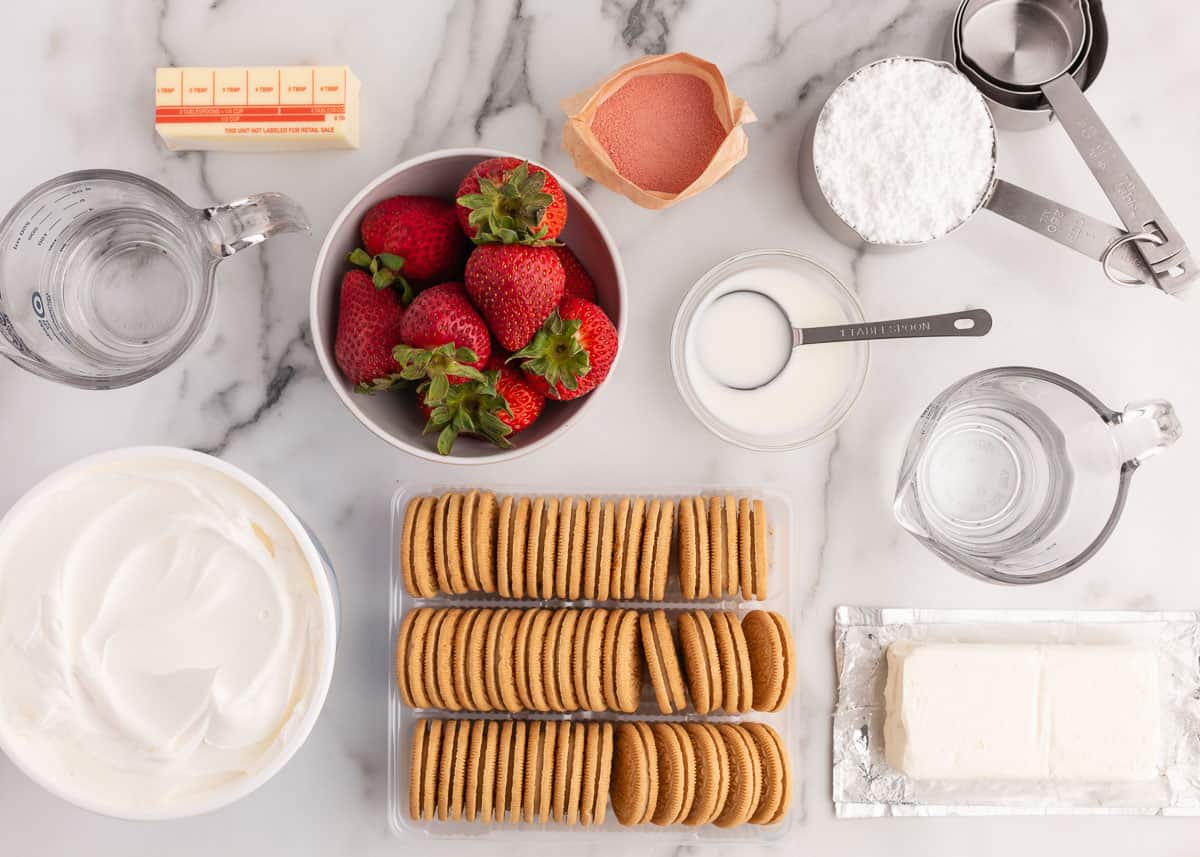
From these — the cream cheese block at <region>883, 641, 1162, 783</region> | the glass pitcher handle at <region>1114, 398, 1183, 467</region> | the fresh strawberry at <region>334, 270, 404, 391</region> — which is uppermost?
the fresh strawberry at <region>334, 270, 404, 391</region>

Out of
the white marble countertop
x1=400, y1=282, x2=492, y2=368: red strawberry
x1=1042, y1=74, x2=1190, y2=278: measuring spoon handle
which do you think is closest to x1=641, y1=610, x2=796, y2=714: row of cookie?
the white marble countertop

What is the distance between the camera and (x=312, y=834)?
1016mm

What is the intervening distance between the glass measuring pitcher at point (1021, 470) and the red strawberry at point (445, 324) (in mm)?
476

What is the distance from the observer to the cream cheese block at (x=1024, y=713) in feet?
3.20

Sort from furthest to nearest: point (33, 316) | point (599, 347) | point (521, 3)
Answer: point (521, 3) → point (33, 316) → point (599, 347)

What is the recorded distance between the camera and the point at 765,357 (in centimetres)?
102

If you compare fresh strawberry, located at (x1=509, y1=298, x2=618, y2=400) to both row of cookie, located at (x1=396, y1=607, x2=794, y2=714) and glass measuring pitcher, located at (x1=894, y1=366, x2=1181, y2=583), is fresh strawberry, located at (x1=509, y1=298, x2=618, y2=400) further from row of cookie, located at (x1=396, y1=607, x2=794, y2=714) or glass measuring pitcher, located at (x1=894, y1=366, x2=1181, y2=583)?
glass measuring pitcher, located at (x1=894, y1=366, x2=1181, y2=583)

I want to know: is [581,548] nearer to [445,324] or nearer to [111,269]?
[445,324]

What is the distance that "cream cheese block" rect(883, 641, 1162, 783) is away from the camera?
977 mm

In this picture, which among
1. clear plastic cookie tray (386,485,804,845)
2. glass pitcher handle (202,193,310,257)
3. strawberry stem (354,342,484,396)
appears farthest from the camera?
clear plastic cookie tray (386,485,804,845)

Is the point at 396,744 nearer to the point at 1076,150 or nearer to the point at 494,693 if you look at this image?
the point at 494,693

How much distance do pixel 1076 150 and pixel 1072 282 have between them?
0.48ft

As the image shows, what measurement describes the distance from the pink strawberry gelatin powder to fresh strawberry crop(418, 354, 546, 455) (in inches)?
10.2

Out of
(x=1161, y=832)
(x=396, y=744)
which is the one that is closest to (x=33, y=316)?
(x=396, y=744)
